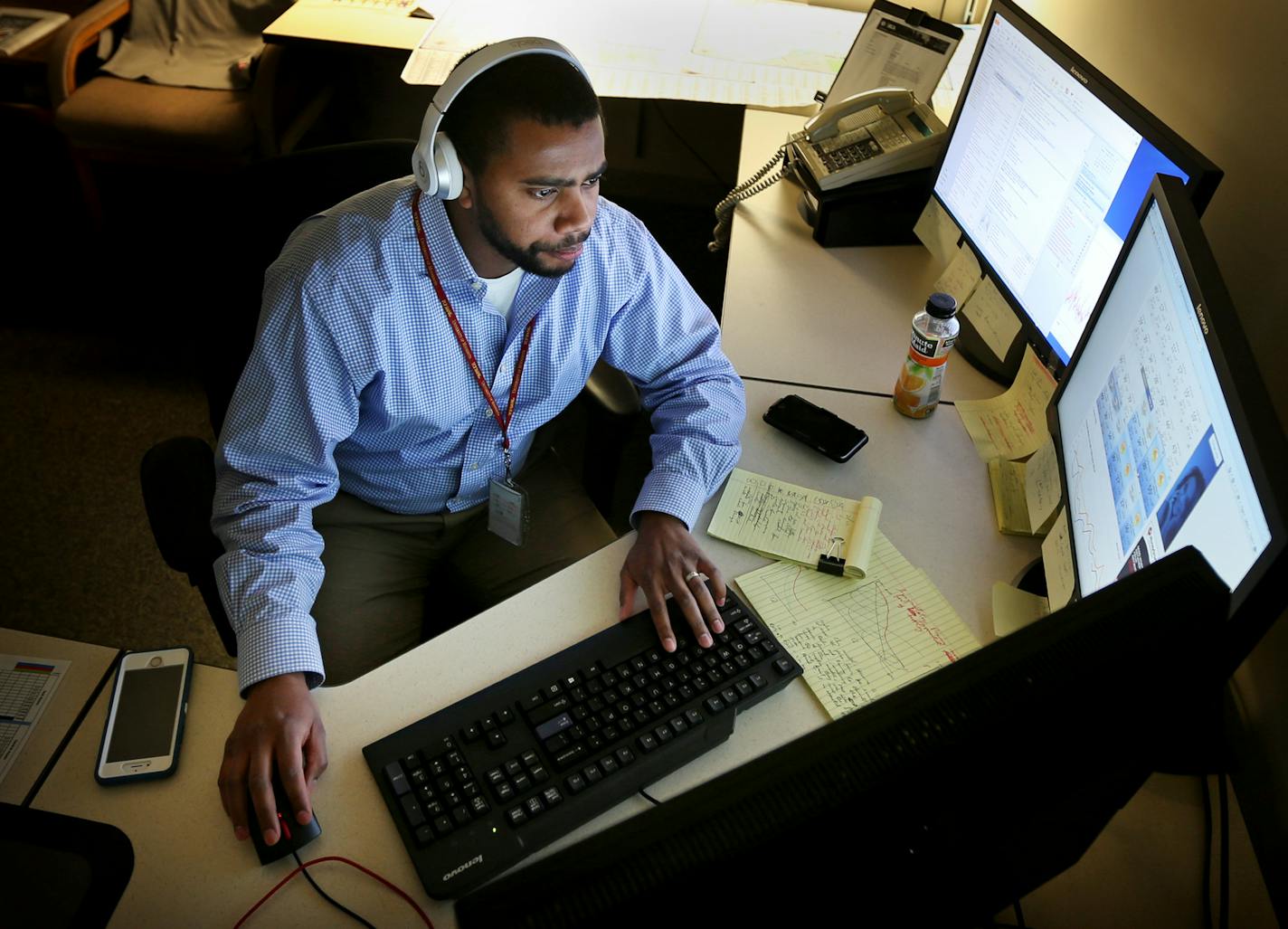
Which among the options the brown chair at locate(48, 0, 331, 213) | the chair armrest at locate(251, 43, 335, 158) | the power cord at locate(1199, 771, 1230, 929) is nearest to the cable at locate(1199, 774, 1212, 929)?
the power cord at locate(1199, 771, 1230, 929)

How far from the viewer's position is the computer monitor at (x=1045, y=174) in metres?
1.13

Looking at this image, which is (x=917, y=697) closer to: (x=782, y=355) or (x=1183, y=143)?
(x=1183, y=143)

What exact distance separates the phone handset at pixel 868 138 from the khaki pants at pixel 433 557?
753mm

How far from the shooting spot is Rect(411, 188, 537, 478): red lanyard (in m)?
1.24

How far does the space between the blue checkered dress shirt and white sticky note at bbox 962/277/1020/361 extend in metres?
0.41

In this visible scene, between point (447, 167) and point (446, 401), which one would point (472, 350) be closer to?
point (446, 401)

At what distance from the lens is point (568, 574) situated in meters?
1.16

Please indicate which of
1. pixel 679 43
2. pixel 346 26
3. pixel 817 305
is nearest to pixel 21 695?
pixel 817 305

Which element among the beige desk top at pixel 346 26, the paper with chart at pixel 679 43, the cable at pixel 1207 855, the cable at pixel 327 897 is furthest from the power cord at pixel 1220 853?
the beige desk top at pixel 346 26

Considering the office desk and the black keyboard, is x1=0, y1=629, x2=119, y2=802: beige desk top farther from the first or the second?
the office desk

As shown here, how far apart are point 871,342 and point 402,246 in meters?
0.75

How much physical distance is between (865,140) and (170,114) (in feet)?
6.18

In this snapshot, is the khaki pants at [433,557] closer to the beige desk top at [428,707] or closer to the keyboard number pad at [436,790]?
the beige desk top at [428,707]

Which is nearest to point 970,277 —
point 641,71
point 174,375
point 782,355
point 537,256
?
point 782,355
